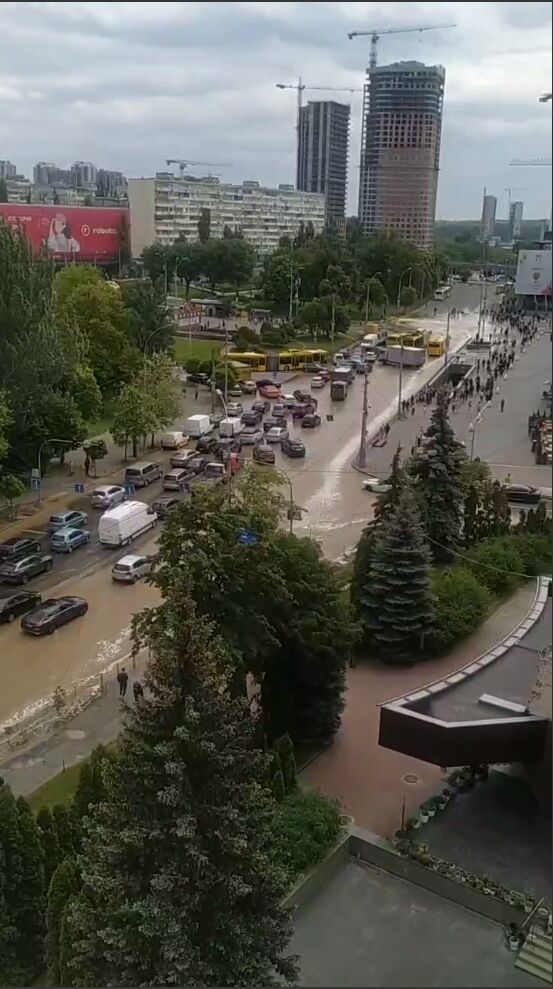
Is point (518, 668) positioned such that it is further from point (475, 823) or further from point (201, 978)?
point (201, 978)

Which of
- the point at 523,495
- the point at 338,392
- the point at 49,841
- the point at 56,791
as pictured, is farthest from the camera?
the point at 338,392

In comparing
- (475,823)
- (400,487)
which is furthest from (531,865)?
(400,487)

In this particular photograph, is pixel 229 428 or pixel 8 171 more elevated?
pixel 8 171

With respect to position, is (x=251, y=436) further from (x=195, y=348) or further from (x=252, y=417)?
(x=195, y=348)

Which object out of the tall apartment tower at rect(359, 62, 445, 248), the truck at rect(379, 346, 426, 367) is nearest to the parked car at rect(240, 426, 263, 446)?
the tall apartment tower at rect(359, 62, 445, 248)

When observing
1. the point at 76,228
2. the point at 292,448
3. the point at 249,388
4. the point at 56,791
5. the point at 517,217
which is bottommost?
the point at 56,791

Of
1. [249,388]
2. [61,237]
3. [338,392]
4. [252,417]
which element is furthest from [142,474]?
[61,237]
